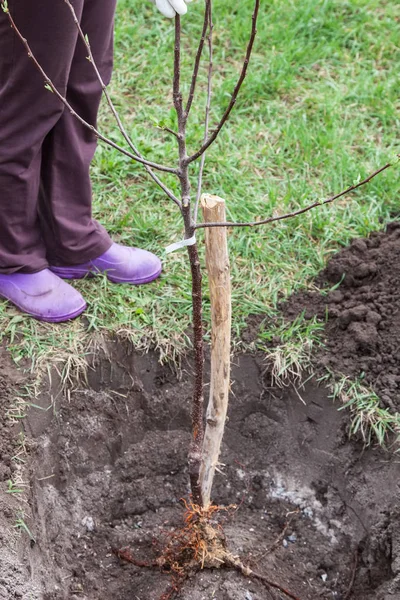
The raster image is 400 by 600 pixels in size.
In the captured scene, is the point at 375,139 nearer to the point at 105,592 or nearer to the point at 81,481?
the point at 81,481

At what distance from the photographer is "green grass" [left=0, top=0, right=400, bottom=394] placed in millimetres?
2965

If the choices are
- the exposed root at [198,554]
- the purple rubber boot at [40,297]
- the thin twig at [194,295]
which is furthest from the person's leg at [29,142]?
the exposed root at [198,554]

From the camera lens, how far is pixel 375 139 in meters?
3.78

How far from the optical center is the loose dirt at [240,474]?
2.48m

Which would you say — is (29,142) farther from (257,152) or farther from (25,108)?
(257,152)

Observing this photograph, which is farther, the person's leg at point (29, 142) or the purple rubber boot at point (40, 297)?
the purple rubber boot at point (40, 297)

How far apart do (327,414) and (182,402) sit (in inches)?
22.7

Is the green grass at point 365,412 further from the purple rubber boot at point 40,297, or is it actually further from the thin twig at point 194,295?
the purple rubber boot at point 40,297

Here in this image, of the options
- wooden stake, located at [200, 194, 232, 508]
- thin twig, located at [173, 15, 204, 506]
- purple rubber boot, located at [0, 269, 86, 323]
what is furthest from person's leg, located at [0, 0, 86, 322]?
wooden stake, located at [200, 194, 232, 508]

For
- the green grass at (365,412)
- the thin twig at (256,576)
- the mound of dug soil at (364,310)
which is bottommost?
the thin twig at (256,576)

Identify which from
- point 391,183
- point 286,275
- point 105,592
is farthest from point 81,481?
point 391,183

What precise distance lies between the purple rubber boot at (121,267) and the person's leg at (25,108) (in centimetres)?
23

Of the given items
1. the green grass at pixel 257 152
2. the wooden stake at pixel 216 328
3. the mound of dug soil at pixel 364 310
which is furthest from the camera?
the green grass at pixel 257 152

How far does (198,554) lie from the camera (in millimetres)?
2428
